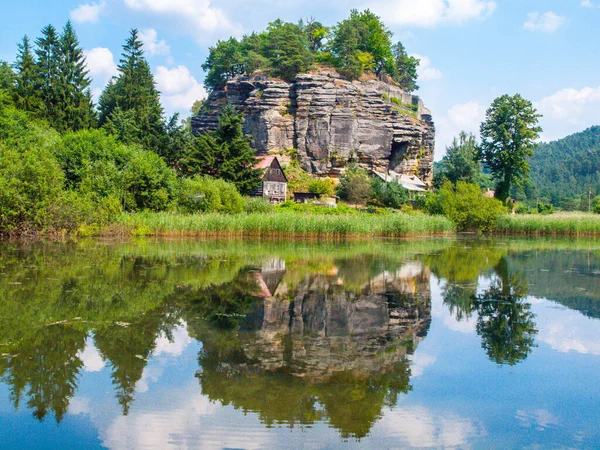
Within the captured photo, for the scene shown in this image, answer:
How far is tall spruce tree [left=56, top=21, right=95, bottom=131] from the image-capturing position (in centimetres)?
4444

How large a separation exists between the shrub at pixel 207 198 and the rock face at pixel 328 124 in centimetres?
2221

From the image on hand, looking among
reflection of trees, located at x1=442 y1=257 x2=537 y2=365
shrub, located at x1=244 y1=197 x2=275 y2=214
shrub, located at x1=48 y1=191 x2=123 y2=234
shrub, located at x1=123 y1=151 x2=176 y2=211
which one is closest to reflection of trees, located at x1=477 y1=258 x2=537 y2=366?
reflection of trees, located at x1=442 y1=257 x2=537 y2=365

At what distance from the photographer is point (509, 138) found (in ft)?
174

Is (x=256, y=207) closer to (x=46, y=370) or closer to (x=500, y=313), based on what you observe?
(x=500, y=313)

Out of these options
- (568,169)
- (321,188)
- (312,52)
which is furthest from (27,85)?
(568,169)

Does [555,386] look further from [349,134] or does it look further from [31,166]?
[349,134]

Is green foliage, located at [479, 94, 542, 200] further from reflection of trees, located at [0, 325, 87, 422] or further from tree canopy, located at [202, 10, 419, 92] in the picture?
reflection of trees, located at [0, 325, 87, 422]

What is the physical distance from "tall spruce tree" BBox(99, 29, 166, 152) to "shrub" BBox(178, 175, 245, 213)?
1061 centimetres

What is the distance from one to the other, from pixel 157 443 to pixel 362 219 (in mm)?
29331

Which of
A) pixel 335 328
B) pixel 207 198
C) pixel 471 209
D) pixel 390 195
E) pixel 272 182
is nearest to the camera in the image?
pixel 335 328

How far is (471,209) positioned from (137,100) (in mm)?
32930

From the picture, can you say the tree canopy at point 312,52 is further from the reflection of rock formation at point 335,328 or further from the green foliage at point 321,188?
the reflection of rock formation at point 335,328

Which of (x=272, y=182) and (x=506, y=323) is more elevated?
(x=272, y=182)

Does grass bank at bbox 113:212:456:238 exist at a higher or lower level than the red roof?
lower
